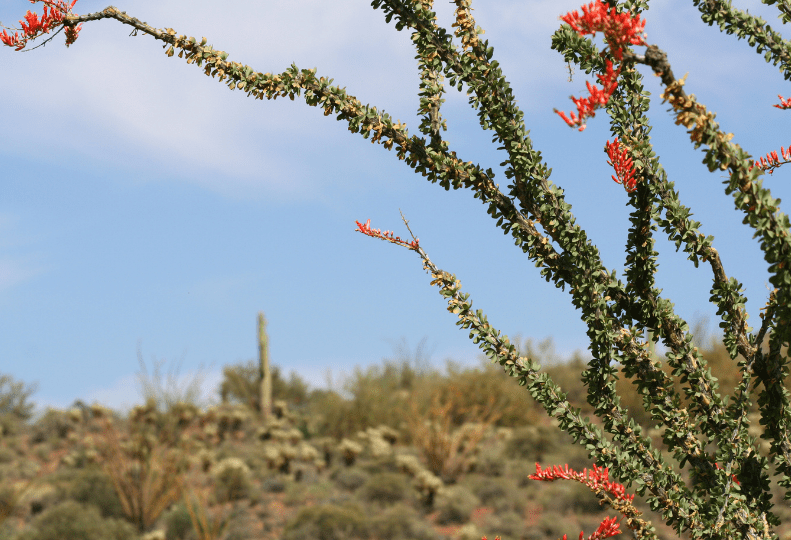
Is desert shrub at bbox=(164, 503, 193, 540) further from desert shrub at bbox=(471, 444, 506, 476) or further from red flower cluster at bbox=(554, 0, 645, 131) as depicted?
red flower cluster at bbox=(554, 0, 645, 131)

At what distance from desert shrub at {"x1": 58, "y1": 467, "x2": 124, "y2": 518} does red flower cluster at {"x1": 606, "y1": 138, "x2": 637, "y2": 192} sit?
11457 mm

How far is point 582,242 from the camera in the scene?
2662mm

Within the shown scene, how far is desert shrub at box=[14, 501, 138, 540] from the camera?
9.84 meters

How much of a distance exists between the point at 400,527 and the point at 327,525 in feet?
3.64

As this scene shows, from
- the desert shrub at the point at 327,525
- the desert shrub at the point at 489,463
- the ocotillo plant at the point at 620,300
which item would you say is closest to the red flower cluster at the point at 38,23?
the ocotillo plant at the point at 620,300

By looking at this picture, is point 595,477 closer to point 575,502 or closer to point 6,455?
point 575,502

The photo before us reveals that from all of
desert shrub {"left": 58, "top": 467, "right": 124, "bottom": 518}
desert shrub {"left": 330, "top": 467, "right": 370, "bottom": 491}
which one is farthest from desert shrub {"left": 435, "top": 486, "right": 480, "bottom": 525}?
desert shrub {"left": 58, "top": 467, "right": 124, "bottom": 518}

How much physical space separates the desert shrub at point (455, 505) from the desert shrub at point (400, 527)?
0.65 m

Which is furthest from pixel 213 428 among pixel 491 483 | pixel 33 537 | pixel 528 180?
pixel 528 180

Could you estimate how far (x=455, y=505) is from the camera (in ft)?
35.5

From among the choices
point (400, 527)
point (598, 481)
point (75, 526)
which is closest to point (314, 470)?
point (400, 527)

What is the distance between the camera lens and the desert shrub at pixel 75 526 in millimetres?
9844

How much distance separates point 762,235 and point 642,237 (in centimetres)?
63

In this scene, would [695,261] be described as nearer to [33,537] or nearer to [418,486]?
[418,486]
